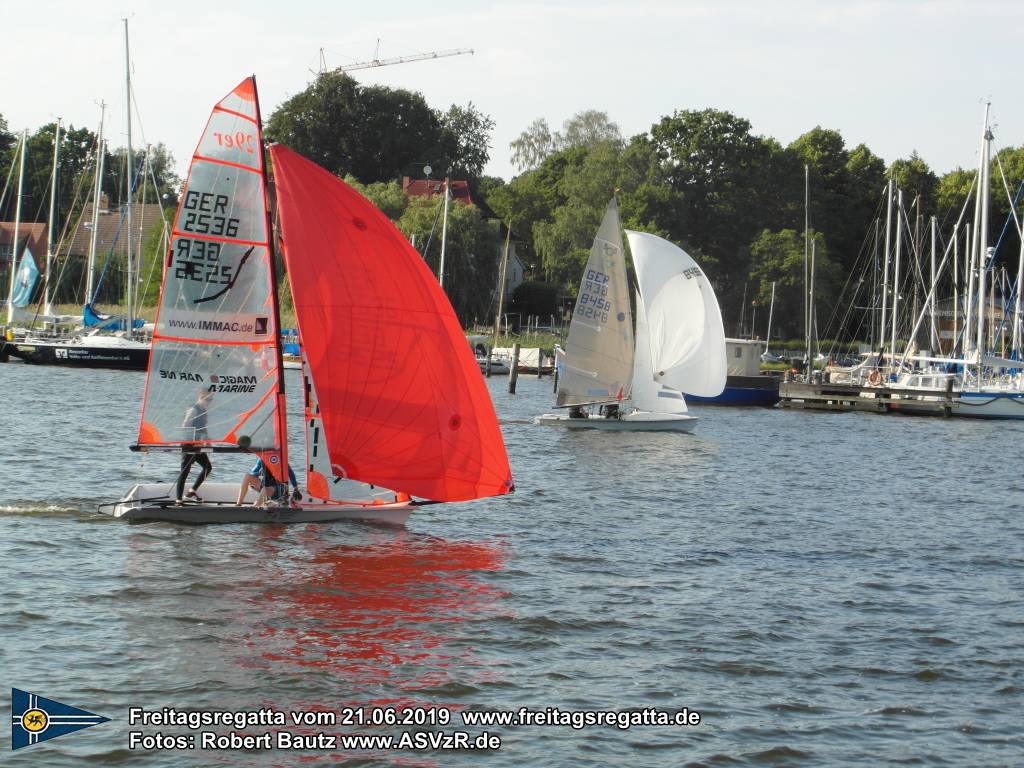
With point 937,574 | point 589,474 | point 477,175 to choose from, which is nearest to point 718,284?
point 477,175

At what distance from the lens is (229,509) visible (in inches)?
779

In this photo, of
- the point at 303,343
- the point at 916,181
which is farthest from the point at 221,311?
the point at 916,181

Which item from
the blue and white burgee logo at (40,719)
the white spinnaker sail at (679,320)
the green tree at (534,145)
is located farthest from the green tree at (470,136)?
the blue and white burgee logo at (40,719)

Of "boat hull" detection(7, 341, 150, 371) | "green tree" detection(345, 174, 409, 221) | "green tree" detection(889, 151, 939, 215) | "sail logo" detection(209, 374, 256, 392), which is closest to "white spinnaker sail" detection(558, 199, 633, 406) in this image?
"sail logo" detection(209, 374, 256, 392)

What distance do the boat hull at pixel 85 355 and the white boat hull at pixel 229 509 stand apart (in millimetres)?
44282

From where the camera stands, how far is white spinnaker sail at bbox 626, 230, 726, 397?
42375 mm

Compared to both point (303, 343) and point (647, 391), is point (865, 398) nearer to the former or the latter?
point (647, 391)

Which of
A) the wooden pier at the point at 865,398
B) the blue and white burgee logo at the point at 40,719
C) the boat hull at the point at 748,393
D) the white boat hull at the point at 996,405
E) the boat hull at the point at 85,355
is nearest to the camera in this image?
the blue and white burgee logo at the point at 40,719

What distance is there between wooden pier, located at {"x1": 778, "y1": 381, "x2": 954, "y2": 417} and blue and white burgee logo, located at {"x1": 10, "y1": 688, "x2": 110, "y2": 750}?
5053cm

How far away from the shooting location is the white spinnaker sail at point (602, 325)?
40188mm

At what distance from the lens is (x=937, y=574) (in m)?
20.1

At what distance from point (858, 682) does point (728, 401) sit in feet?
155

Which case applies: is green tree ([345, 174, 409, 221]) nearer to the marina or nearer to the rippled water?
the marina

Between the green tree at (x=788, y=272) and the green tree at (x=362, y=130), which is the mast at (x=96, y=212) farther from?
the green tree at (x=788, y=272)
